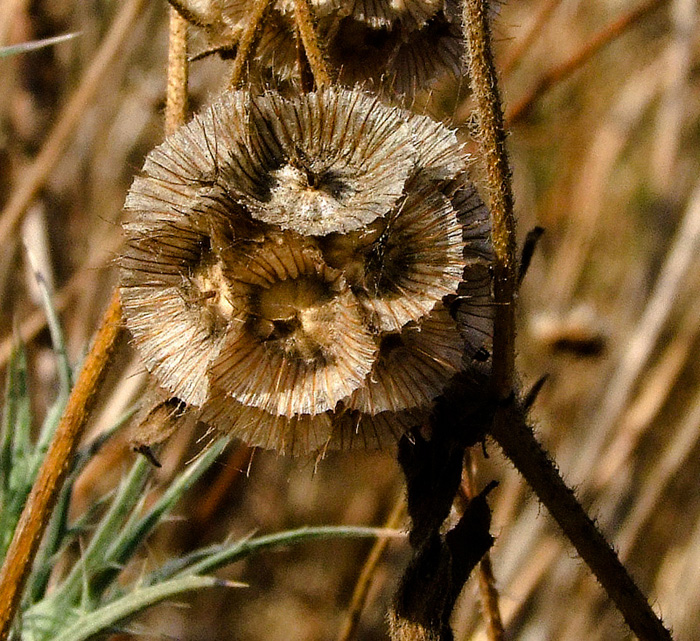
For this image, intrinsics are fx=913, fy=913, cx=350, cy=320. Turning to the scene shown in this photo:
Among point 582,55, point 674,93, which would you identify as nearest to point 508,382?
point 582,55

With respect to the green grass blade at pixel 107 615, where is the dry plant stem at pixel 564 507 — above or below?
above

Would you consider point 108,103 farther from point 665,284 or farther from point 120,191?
point 665,284

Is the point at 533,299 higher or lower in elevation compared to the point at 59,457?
higher

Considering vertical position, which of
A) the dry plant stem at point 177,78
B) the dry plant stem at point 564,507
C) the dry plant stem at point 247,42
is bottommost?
the dry plant stem at point 564,507

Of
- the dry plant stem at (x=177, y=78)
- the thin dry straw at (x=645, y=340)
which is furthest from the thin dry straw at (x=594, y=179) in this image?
the dry plant stem at (x=177, y=78)

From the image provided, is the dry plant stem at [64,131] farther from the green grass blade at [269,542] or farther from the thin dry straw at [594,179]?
the thin dry straw at [594,179]

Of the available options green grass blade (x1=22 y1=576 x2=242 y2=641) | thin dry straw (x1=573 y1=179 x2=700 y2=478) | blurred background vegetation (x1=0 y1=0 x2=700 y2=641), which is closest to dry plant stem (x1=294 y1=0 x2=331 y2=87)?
green grass blade (x1=22 y1=576 x2=242 y2=641)

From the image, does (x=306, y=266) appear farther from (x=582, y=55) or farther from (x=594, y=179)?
(x=594, y=179)
